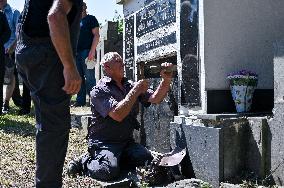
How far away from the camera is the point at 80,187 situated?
12.6 feet

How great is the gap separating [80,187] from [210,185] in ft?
3.68

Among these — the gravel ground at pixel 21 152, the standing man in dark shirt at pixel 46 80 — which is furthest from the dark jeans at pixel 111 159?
the standing man in dark shirt at pixel 46 80

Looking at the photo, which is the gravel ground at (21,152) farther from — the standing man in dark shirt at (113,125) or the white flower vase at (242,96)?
the white flower vase at (242,96)

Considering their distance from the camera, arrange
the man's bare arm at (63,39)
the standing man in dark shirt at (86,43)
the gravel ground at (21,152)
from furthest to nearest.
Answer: the standing man in dark shirt at (86,43), the gravel ground at (21,152), the man's bare arm at (63,39)

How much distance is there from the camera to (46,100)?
2.60m

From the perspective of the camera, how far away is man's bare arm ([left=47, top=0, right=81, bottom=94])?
94.9 inches

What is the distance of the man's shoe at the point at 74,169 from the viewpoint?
4246 millimetres

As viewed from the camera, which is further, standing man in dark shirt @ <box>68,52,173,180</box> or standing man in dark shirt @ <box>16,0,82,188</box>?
standing man in dark shirt @ <box>68,52,173,180</box>

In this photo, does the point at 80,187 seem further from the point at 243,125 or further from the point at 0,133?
the point at 0,133

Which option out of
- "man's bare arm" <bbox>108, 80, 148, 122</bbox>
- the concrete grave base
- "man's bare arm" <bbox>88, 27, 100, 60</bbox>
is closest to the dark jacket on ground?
"man's bare arm" <bbox>88, 27, 100, 60</bbox>

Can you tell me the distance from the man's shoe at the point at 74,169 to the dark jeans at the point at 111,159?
5 cm

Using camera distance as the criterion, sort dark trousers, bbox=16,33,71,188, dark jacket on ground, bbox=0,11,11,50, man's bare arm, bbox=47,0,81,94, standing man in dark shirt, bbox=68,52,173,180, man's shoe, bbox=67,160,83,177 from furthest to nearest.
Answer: dark jacket on ground, bbox=0,11,11,50 → man's shoe, bbox=67,160,83,177 → standing man in dark shirt, bbox=68,52,173,180 → dark trousers, bbox=16,33,71,188 → man's bare arm, bbox=47,0,81,94

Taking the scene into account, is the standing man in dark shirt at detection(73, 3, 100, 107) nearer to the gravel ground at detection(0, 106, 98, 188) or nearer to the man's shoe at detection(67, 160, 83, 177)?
the gravel ground at detection(0, 106, 98, 188)

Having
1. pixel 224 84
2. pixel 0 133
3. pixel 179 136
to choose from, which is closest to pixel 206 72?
pixel 224 84
